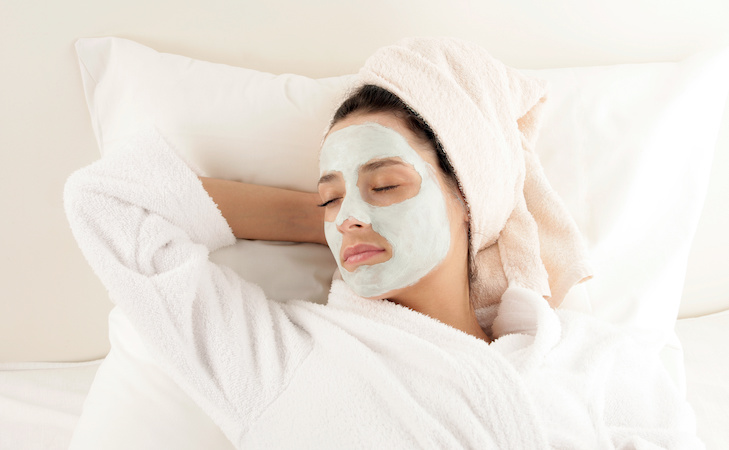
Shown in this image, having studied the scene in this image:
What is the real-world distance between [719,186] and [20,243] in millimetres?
2000

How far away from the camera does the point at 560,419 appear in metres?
0.88

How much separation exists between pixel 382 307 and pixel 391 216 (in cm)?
20

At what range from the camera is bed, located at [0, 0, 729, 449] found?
1145 millimetres

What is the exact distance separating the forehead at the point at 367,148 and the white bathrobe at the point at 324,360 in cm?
27

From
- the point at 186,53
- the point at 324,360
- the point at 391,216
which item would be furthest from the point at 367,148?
the point at 186,53

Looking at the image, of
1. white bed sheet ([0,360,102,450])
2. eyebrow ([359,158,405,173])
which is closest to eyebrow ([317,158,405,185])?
eyebrow ([359,158,405,173])

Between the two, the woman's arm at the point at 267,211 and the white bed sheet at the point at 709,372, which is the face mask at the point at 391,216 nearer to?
the woman's arm at the point at 267,211

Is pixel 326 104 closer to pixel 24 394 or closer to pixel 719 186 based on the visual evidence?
pixel 24 394

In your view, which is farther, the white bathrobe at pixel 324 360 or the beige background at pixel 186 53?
the beige background at pixel 186 53

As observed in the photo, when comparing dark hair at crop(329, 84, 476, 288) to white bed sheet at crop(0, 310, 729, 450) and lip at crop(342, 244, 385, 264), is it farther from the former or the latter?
white bed sheet at crop(0, 310, 729, 450)

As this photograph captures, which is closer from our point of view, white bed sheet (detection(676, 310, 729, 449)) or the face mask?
the face mask

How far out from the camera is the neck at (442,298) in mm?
993

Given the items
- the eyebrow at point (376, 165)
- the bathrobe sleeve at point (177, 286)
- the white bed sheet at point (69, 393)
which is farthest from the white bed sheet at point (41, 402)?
the eyebrow at point (376, 165)

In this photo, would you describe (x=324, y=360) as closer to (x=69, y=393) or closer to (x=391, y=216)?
(x=391, y=216)
